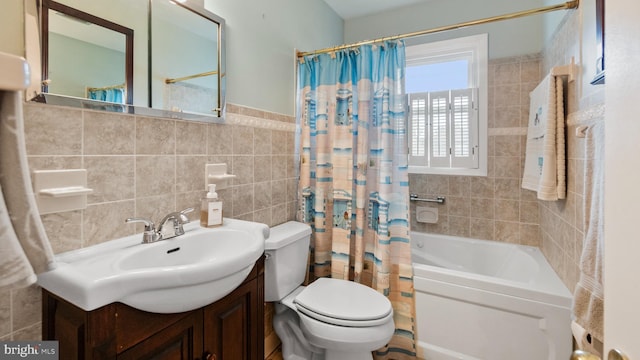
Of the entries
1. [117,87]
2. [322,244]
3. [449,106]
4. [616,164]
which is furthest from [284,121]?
[616,164]

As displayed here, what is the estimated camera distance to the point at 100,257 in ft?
2.95

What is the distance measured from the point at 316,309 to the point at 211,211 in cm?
72

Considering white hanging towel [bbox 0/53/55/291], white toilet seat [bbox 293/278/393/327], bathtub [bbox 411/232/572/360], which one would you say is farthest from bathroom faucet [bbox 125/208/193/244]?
bathtub [bbox 411/232/572/360]

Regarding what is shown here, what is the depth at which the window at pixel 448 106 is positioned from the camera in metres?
2.34

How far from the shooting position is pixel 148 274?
0.74 meters

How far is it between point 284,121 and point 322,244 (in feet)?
2.93

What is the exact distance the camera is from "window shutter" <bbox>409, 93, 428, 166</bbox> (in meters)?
2.54

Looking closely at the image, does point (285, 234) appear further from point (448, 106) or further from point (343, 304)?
point (448, 106)

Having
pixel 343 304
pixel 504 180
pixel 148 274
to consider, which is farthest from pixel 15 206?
pixel 504 180

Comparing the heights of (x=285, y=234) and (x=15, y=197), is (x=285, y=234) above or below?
below

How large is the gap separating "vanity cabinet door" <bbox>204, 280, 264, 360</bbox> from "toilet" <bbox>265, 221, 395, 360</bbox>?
1.08 feet

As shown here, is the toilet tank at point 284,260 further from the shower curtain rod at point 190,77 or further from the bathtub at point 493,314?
the shower curtain rod at point 190,77

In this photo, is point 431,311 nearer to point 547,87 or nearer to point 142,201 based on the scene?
point 547,87

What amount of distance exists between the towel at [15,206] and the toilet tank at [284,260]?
1.00 meters
